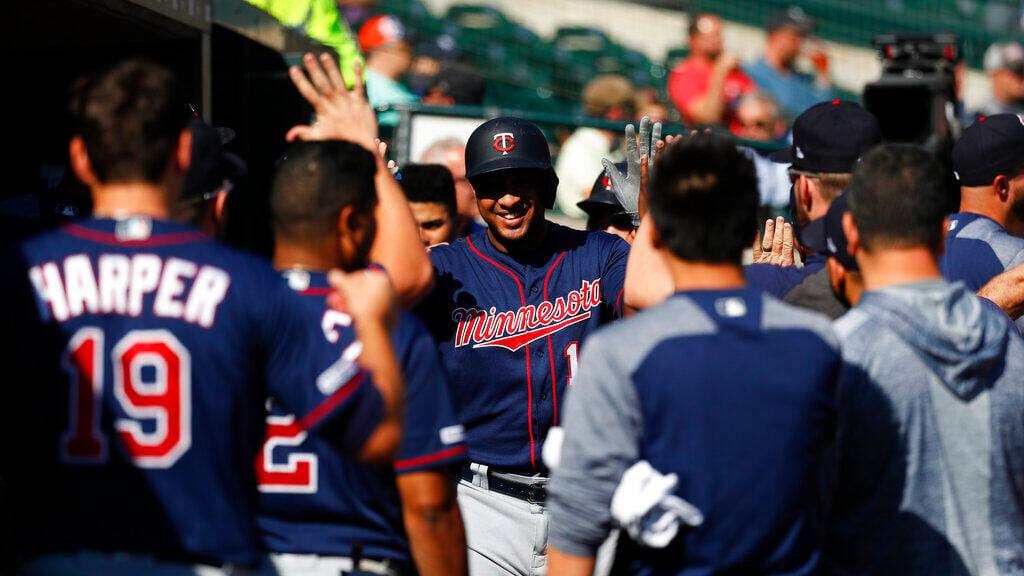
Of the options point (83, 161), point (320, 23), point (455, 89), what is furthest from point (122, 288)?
point (455, 89)

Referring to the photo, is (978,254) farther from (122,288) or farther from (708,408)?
(122,288)

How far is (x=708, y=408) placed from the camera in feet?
7.61

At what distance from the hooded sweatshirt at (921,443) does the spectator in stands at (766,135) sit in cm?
445

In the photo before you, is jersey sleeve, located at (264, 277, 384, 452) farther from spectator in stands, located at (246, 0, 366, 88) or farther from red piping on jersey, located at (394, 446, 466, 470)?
spectator in stands, located at (246, 0, 366, 88)

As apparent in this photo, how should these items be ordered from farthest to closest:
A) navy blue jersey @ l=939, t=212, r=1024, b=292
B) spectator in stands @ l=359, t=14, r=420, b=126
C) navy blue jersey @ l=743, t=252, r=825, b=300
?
1. spectator in stands @ l=359, t=14, r=420, b=126
2. navy blue jersey @ l=939, t=212, r=1024, b=292
3. navy blue jersey @ l=743, t=252, r=825, b=300

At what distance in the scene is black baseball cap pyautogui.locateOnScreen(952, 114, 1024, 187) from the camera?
4.17 m

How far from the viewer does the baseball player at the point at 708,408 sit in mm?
2334

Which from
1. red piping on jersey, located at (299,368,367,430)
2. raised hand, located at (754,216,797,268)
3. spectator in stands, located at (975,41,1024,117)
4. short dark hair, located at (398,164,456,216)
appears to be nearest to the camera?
red piping on jersey, located at (299,368,367,430)

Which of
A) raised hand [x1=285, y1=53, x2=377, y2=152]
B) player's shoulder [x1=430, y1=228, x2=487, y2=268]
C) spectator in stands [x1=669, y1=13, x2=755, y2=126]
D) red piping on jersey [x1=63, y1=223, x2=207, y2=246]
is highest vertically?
spectator in stands [x1=669, y1=13, x2=755, y2=126]

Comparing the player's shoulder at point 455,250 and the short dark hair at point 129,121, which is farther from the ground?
the short dark hair at point 129,121

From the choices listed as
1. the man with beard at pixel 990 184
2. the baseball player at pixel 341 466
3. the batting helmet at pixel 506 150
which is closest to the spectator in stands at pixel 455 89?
the batting helmet at pixel 506 150

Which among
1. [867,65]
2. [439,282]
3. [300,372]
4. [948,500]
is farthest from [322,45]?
[867,65]

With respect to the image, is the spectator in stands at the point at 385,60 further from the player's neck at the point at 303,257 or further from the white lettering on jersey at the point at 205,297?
the white lettering on jersey at the point at 205,297

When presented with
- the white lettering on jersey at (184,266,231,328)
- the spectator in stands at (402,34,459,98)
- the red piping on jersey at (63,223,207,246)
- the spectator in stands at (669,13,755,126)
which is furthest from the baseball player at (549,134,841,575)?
the spectator in stands at (669,13,755,126)
